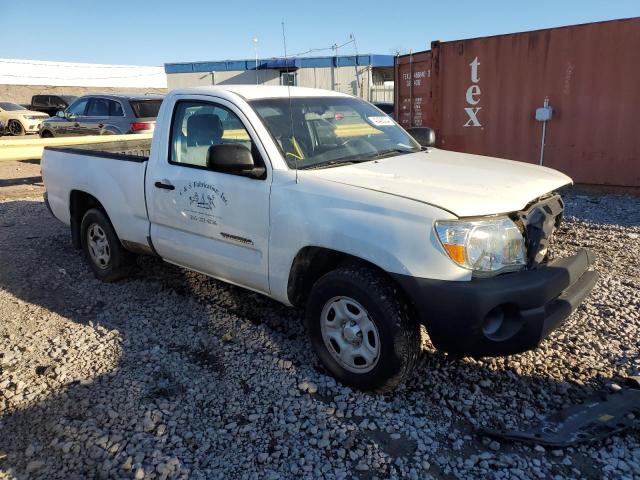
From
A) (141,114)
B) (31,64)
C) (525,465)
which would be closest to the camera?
(525,465)

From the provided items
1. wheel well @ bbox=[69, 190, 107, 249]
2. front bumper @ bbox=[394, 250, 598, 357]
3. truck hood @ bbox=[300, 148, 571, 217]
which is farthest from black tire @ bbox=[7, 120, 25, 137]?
front bumper @ bbox=[394, 250, 598, 357]

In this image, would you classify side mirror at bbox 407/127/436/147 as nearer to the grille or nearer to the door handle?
the grille

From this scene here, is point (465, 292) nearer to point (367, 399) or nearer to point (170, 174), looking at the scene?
point (367, 399)

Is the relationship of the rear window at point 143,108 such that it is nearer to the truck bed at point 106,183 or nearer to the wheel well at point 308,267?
the truck bed at point 106,183

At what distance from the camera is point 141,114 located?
1157 cm

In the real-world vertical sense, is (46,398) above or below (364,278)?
below

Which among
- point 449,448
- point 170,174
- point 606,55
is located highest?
point 606,55

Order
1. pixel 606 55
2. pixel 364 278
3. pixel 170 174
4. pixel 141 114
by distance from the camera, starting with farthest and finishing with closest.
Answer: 1. pixel 141 114
2. pixel 606 55
3. pixel 170 174
4. pixel 364 278

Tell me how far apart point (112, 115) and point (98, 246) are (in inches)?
302

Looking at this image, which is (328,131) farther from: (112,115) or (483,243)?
(112,115)

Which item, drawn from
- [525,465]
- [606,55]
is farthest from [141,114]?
[525,465]

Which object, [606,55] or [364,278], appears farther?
[606,55]

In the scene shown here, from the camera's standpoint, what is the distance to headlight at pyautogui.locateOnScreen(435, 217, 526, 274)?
2.67 m

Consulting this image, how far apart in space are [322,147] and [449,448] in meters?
2.09
